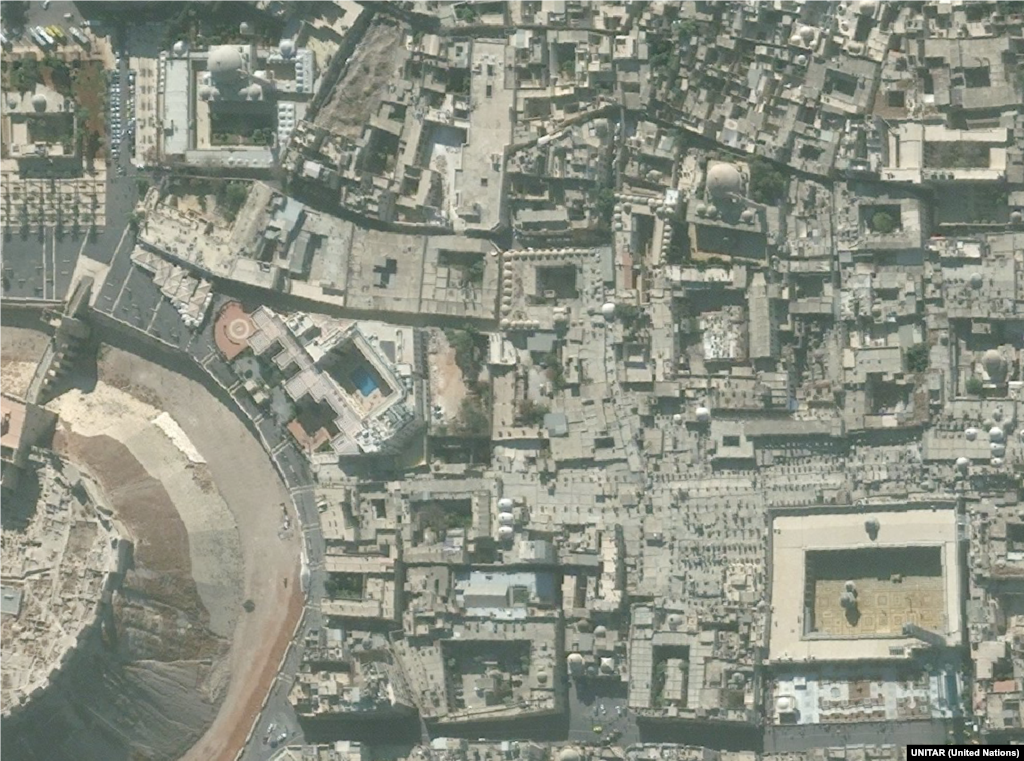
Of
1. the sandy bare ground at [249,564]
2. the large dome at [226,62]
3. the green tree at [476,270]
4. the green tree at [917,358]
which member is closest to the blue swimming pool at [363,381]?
the sandy bare ground at [249,564]

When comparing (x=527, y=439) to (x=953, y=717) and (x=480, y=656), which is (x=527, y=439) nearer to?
(x=480, y=656)

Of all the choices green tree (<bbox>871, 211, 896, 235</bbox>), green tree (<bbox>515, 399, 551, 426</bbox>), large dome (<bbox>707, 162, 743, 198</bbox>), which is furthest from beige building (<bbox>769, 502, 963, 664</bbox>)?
large dome (<bbox>707, 162, 743, 198</bbox>)

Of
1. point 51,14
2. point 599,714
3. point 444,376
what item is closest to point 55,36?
point 51,14

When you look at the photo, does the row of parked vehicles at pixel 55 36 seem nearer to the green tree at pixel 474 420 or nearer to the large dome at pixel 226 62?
the large dome at pixel 226 62

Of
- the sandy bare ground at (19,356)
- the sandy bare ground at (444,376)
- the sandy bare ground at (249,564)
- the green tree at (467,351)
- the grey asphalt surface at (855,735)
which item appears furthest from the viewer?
the sandy bare ground at (19,356)

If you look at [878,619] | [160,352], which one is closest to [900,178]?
[878,619]
